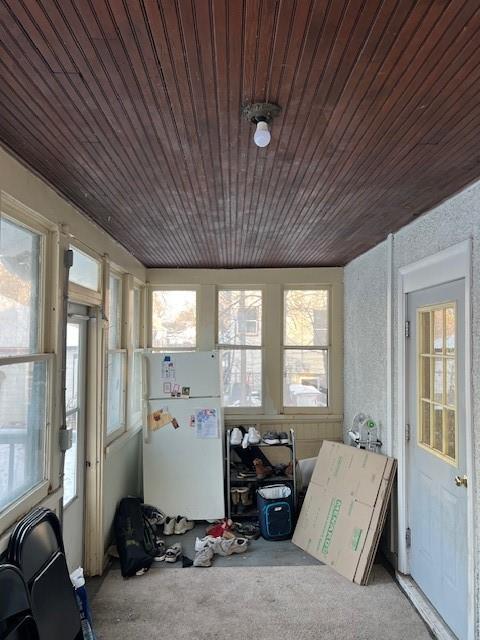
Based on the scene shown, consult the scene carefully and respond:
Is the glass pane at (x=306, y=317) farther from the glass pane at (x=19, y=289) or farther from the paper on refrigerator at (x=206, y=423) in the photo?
the glass pane at (x=19, y=289)

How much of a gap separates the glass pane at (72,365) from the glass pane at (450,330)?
2.32m

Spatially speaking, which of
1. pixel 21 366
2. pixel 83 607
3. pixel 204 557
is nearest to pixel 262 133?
pixel 21 366

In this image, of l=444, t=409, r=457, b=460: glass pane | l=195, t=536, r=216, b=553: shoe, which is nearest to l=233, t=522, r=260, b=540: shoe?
l=195, t=536, r=216, b=553: shoe

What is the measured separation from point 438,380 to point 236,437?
2.24 metres

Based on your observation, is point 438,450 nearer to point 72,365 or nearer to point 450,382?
point 450,382

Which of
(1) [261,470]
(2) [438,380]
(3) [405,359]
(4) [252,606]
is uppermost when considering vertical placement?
(3) [405,359]

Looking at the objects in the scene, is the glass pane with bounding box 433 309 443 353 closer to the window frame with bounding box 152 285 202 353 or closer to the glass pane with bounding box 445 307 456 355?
the glass pane with bounding box 445 307 456 355

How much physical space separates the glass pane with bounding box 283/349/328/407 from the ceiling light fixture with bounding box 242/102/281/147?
3623 mm

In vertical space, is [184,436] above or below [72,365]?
below

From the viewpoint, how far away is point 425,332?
2896mm

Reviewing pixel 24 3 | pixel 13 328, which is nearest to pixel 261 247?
pixel 13 328

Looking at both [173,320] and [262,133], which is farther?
[173,320]

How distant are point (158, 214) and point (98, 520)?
2.20 meters

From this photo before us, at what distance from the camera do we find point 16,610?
5.36 feet
